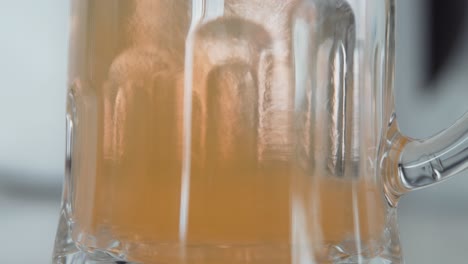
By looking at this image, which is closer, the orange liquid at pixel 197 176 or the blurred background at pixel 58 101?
the orange liquid at pixel 197 176

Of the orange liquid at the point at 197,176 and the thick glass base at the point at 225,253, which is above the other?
the orange liquid at the point at 197,176

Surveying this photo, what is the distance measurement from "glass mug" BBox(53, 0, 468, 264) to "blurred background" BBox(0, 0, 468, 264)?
0.27m

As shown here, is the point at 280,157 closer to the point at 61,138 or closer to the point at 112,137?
the point at 112,137

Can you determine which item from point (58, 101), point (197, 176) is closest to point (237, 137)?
point (197, 176)

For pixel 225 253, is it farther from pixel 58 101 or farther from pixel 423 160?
pixel 58 101

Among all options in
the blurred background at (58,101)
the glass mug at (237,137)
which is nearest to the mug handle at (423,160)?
the glass mug at (237,137)

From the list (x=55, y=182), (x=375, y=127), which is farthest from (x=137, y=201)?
(x=55, y=182)

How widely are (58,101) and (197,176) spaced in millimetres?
347

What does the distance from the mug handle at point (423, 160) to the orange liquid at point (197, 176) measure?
4 centimetres

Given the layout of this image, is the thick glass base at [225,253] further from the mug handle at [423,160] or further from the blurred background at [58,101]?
the blurred background at [58,101]

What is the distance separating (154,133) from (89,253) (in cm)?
8

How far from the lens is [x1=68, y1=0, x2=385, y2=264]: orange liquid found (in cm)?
35

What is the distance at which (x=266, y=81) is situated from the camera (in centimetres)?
36

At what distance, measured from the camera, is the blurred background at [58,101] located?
2.15 ft
